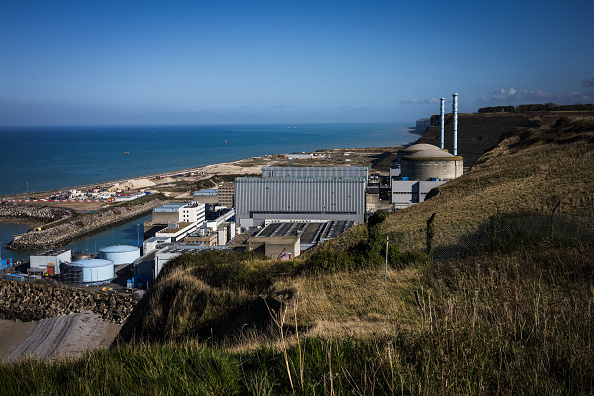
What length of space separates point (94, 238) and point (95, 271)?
14.6m

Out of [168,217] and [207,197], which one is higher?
[207,197]

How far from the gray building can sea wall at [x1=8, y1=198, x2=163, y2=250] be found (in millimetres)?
13823

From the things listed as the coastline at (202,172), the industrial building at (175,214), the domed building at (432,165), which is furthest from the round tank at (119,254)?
the coastline at (202,172)

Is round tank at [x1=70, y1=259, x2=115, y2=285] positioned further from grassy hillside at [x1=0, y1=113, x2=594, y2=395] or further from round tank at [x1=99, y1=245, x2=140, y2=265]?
grassy hillside at [x1=0, y1=113, x2=594, y2=395]

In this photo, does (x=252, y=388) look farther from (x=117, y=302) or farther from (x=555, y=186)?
(x=117, y=302)

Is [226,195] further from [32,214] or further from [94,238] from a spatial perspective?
[32,214]

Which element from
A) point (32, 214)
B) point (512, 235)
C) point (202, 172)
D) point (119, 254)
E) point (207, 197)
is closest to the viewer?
point (512, 235)

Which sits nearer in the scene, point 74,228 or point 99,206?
point 74,228

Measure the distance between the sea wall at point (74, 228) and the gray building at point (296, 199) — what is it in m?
13.8

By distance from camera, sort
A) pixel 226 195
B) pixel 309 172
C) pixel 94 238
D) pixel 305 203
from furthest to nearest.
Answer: pixel 226 195
pixel 309 172
pixel 94 238
pixel 305 203

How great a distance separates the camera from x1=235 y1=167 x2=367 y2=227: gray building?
35594mm

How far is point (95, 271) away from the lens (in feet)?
80.0

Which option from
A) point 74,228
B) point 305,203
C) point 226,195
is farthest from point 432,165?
point 74,228

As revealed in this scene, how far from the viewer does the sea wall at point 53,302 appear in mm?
20109
